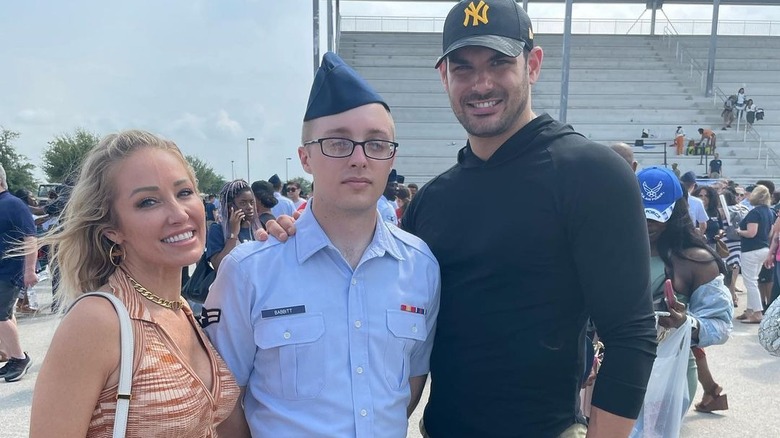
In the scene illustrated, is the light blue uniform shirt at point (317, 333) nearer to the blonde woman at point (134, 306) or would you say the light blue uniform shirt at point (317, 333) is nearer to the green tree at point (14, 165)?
the blonde woman at point (134, 306)

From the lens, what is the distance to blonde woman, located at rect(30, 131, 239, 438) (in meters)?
1.40

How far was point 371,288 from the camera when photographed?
5.71 feet

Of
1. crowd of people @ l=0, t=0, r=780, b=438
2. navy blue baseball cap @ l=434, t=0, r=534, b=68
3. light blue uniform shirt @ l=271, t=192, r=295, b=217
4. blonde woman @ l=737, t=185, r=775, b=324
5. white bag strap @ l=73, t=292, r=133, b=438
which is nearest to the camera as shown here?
white bag strap @ l=73, t=292, r=133, b=438

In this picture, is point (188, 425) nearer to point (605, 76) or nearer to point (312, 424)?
point (312, 424)

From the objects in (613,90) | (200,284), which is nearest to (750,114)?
(613,90)

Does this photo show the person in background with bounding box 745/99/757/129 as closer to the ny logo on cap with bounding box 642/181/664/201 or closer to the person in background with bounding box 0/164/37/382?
the ny logo on cap with bounding box 642/181/664/201

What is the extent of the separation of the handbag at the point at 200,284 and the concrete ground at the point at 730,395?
95 cm

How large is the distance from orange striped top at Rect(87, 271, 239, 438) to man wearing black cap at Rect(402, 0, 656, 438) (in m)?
0.75

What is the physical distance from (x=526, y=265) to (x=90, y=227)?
1246 mm

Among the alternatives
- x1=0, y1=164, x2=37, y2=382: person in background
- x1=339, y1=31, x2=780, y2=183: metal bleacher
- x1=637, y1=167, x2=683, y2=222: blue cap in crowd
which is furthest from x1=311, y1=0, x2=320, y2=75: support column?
x1=637, y1=167, x2=683, y2=222: blue cap in crowd

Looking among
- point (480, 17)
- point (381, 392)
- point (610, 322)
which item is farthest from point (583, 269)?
point (480, 17)

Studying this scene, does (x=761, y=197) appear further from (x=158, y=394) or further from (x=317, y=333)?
(x=158, y=394)

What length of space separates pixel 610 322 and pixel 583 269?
0.16 m

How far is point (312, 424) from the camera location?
1.61m
